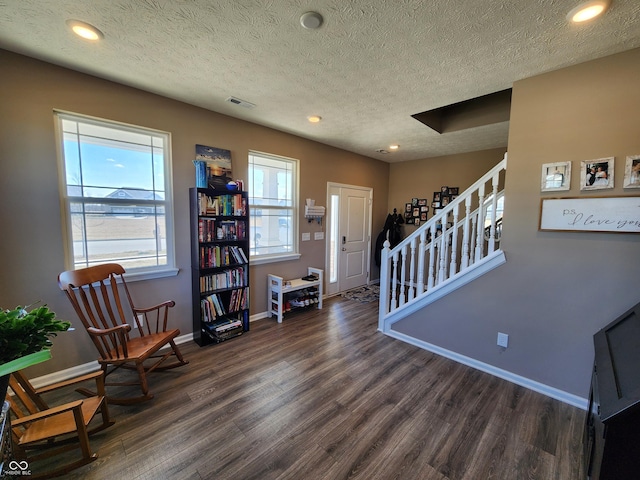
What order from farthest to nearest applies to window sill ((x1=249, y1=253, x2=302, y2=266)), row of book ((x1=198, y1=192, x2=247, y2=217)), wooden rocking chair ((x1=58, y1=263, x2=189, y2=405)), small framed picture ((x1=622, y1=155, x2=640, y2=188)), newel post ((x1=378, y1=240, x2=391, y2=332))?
window sill ((x1=249, y1=253, x2=302, y2=266)) → newel post ((x1=378, y1=240, x2=391, y2=332)) → row of book ((x1=198, y1=192, x2=247, y2=217)) → wooden rocking chair ((x1=58, y1=263, x2=189, y2=405)) → small framed picture ((x1=622, y1=155, x2=640, y2=188))

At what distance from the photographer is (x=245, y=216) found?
311 centimetres

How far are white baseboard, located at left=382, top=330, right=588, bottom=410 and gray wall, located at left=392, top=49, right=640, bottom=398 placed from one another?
45 millimetres

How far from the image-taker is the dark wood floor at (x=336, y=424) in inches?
58.6

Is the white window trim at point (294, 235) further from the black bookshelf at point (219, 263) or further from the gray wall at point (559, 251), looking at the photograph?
the gray wall at point (559, 251)

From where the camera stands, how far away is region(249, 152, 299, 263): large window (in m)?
3.51

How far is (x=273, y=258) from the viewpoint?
12.1 feet

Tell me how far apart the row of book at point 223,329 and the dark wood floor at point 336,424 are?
26 cm

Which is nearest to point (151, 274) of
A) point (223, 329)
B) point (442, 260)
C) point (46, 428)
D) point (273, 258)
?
point (223, 329)

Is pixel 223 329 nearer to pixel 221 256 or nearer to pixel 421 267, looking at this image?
pixel 221 256

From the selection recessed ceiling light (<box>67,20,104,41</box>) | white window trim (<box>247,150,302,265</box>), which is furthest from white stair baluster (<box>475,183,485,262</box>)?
recessed ceiling light (<box>67,20,104,41</box>)

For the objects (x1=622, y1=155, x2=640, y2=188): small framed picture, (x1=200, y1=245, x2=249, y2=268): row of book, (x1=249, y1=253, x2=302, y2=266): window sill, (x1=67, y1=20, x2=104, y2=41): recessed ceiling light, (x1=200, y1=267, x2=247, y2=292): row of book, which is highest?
(x1=67, y1=20, x2=104, y2=41): recessed ceiling light

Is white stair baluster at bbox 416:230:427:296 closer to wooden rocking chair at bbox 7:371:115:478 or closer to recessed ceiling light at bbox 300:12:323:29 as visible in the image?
recessed ceiling light at bbox 300:12:323:29

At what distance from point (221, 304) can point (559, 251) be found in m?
3.25

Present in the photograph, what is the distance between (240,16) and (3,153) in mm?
2029
